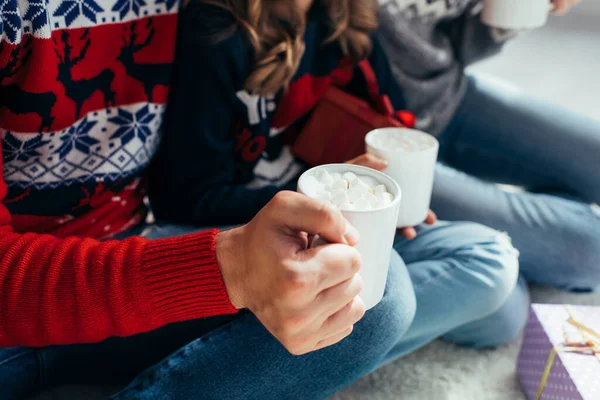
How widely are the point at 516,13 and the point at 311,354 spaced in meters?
0.70

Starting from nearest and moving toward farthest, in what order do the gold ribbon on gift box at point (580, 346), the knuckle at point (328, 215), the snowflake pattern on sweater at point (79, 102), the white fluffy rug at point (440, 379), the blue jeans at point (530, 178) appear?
1. the knuckle at point (328, 215)
2. the snowflake pattern on sweater at point (79, 102)
3. the gold ribbon on gift box at point (580, 346)
4. the white fluffy rug at point (440, 379)
5. the blue jeans at point (530, 178)

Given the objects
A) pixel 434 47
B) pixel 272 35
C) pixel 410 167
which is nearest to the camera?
pixel 410 167

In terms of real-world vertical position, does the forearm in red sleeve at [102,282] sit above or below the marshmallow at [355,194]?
below

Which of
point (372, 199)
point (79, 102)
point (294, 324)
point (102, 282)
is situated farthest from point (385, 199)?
point (79, 102)

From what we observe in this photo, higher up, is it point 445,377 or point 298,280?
point 298,280

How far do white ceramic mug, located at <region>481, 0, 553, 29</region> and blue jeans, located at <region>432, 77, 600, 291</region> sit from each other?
0.46 feet

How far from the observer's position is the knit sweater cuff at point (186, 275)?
22.3 inches

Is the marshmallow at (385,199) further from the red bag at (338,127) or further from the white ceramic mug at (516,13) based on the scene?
the white ceramic mug at (516,13)

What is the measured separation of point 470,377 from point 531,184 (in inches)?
16.2

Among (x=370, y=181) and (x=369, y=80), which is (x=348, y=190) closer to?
(x=370, y=181)

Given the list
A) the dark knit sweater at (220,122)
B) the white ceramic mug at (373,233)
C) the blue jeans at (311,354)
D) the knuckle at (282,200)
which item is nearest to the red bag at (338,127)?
the dark knit sweater at (220,122)

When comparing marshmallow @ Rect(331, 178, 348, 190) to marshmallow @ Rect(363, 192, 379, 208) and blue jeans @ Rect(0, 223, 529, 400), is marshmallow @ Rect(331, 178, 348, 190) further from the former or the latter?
blue jeans @ Rect(0, 223, 529, 400)

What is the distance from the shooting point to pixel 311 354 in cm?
65

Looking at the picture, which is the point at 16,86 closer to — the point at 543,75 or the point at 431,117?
the point at 431,117
